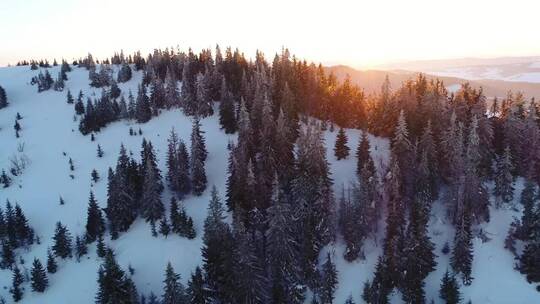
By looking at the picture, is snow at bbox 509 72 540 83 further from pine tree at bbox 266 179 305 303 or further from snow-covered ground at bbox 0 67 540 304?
pine tree at bbox 266 179 305 303

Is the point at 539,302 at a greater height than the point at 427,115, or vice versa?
the point at 427,115

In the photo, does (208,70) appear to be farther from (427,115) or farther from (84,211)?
(427,115)

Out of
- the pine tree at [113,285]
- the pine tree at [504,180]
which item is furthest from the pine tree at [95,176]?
the pine tree at [504,180]

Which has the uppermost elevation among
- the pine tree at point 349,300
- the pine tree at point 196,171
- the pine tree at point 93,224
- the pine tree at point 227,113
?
the pine tree at point 227,113

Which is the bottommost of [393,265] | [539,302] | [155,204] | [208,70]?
[539,302]

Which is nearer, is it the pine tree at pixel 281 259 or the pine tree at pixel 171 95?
the pine tree at pixel 281 259

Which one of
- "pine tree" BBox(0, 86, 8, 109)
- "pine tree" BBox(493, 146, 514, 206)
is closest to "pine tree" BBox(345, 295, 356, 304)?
"pine tree" BBox(493, 146, 514, 206)

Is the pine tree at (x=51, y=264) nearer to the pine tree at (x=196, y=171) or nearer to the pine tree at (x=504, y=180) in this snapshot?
the pine tree at (x=196, y=171)

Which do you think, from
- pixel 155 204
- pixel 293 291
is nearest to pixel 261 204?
pixel 293 291
